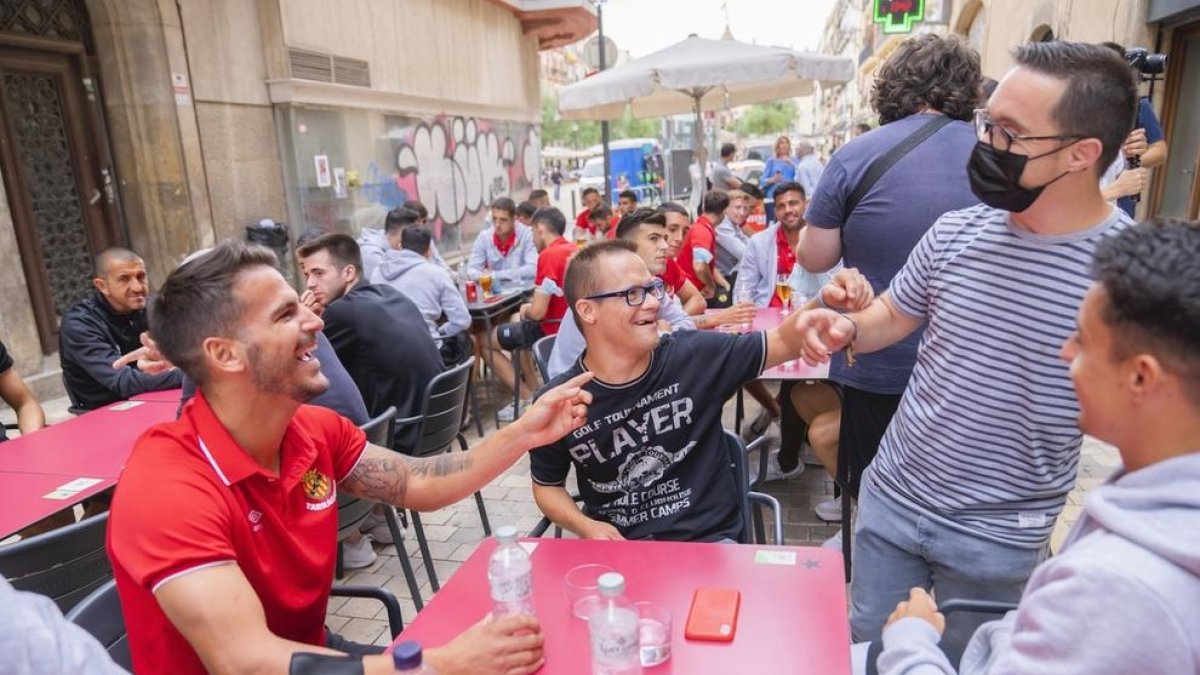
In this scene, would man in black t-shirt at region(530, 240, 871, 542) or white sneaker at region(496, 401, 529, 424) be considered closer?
man in black t-shirt at region(530, 240, 871, 542)

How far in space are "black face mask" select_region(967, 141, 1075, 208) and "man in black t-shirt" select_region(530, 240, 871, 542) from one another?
704mm

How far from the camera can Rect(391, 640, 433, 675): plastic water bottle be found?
1.41 m

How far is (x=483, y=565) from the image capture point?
2025 millimetres

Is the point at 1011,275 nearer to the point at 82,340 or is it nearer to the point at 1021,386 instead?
the point at 1021,386

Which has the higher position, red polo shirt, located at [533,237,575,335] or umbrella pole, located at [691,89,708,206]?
umbrella pole, located at [691,89,708,206]

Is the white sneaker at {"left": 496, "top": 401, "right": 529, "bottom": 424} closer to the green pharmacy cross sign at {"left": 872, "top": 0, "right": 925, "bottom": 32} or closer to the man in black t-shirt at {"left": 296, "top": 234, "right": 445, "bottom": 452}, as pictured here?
the man in black t-shirt at {"left": 296, "top": 234, "right": 445, "bottom": 452}

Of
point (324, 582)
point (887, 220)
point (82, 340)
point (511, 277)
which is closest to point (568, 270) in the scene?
point (887, 220)

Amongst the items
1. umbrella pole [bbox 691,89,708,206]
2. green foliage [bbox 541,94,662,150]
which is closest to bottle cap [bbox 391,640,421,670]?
umbrella pole [bbox 691,89,708,206]

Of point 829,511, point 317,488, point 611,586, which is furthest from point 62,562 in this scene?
point 829,511

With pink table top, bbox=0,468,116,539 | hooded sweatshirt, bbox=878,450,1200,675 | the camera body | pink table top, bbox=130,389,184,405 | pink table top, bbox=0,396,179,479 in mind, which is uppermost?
the camera body

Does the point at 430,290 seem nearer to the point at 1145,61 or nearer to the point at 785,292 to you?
the point at 785,292

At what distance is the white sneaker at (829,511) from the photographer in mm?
4251

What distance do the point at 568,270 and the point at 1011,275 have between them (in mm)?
1484

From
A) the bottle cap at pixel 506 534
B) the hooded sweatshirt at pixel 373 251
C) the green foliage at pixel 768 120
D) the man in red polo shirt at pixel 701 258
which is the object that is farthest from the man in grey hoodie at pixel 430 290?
the green foliage at pixel 768 120
